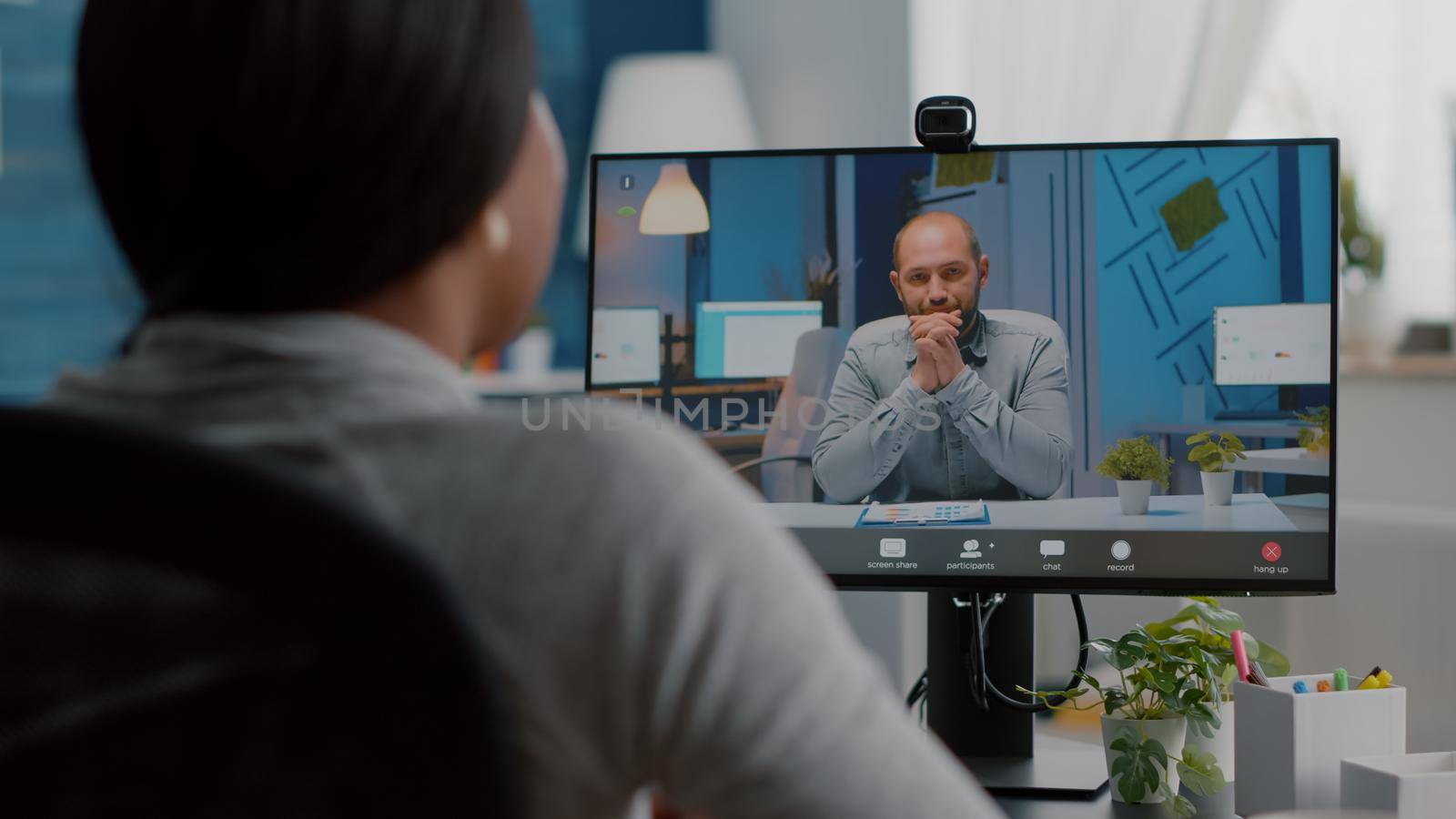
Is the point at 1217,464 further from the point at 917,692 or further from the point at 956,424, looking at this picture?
the point at 917,692

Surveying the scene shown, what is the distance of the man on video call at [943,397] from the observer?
108 cm

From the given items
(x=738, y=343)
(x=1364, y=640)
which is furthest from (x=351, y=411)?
(x=1364, y=640)

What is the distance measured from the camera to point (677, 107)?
283cm

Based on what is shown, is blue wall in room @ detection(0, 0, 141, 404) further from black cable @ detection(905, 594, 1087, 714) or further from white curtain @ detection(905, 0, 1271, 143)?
A: black cable @ detection(905, 594, 1087, 714)

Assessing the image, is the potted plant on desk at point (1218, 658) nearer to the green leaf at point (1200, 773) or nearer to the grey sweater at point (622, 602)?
the green leaf at point (1200, 773)

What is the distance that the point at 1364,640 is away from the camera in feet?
4.71

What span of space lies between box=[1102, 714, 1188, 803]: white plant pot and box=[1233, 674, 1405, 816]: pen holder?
0.08 meters

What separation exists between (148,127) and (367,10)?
9 cm

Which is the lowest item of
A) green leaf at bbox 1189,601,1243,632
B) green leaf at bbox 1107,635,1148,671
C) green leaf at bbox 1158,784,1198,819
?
green leaf at bbox 1158,784,1198,819

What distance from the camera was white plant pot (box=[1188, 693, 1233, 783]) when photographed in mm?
1030

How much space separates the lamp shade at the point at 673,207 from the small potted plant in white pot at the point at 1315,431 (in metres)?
0.52

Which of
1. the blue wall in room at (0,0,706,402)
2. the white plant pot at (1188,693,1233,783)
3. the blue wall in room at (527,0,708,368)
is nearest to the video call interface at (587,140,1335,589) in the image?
the white plant pot at (1188,693,1233,783)

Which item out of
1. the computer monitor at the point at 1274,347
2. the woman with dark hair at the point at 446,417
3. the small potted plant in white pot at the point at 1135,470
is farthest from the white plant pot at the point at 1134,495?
the woman with dark hair at the point at 446,417

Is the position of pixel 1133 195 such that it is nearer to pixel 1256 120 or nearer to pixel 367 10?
pixel 367 10
